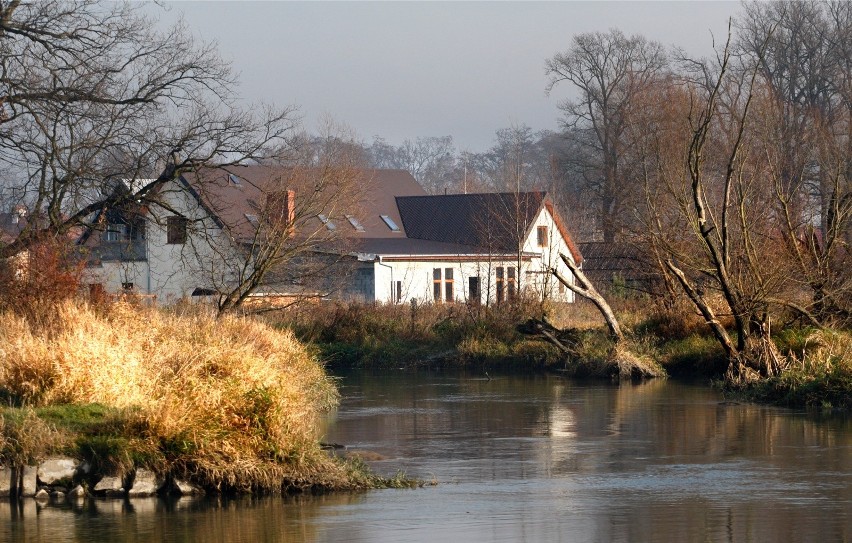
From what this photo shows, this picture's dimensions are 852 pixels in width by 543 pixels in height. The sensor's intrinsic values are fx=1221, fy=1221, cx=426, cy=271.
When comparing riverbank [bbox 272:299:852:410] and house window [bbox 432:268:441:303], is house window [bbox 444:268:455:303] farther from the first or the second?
riverbank [bbox 272:299:852:410]

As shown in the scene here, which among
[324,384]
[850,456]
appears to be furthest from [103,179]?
[850,456]

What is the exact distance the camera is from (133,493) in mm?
14906

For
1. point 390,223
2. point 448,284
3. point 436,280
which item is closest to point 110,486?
point 436,280

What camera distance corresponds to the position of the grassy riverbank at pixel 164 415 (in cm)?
1496

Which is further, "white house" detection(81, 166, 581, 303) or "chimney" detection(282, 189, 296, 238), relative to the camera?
"white house" detection(81, 166, 581, 303)

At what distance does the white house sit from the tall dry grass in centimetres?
2590

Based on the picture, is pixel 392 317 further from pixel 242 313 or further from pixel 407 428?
pixel 407 428

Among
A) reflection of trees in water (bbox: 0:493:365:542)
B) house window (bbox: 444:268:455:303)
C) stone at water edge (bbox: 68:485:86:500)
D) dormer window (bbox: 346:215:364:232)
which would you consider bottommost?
reflection of trees in water (bbox: 0:493:365:542)

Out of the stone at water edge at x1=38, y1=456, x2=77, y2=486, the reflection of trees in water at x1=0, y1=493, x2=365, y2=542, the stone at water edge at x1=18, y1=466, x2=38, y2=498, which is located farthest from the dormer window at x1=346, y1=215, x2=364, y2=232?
the reflection of trees in water at x1=0, y1=493, x2=365, y2=542

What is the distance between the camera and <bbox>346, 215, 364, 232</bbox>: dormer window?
58.9 meters

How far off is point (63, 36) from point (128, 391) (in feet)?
41.2

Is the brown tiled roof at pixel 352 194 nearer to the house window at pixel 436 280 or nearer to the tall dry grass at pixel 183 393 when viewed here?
the house window at pixel 436 280

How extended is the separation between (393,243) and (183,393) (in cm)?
4405

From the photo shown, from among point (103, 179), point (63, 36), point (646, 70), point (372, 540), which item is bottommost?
point (372, 540)
